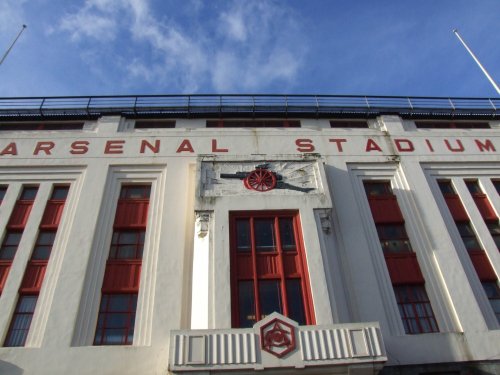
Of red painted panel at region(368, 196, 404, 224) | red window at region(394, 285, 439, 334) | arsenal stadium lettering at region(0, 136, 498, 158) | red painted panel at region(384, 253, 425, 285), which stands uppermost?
arsenal stadium lettering at region(0, 136, 498, 158)

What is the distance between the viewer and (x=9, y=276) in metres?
17.3

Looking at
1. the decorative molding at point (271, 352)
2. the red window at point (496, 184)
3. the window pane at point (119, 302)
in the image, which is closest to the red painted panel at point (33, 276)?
the window pane at point (119, 302)

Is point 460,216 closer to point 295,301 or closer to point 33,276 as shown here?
point 295,301

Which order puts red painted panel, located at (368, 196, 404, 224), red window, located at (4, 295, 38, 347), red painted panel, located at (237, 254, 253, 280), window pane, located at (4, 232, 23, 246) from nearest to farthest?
red window, located at (4, 295, 38, 347) → red painted panel, located at (237, 254, 253, 280) → window pane, located at (4, 232, 23, 246) → red painted panel, located at (368, 196, 404, 224)

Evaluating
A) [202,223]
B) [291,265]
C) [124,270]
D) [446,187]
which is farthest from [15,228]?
[446,187]

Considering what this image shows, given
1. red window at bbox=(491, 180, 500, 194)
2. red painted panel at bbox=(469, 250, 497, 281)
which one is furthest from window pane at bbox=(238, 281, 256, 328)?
red window at bbox=(491, 180, 500, 194)

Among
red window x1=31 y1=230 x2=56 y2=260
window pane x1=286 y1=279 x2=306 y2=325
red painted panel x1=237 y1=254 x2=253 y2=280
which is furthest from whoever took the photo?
red window x1=31 y1=230 x2=56 y2=260

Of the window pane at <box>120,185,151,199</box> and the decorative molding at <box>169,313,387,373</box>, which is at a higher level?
the window pane at <box>120,185,151,199</box>

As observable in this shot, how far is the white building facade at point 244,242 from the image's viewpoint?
14.8 metres

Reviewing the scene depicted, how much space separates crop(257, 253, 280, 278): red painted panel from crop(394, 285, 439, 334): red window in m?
5.52

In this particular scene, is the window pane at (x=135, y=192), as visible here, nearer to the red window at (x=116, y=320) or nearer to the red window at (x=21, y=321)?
the red window at (x=116, y=320)

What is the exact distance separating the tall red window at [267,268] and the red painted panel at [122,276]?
14.4ft

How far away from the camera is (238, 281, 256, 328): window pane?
49.7 ft

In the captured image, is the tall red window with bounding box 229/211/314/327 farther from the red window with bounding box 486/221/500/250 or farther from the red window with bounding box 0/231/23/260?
the red window with bounding box 486/221/500/250
